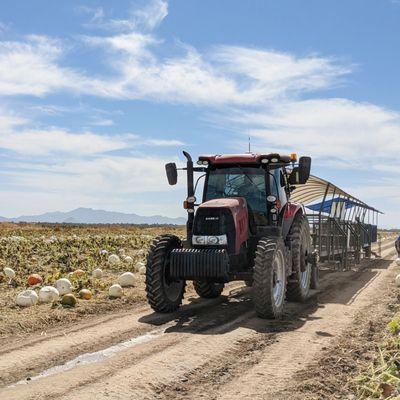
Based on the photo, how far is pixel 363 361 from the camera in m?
6.00

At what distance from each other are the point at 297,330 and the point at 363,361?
68.4 inches

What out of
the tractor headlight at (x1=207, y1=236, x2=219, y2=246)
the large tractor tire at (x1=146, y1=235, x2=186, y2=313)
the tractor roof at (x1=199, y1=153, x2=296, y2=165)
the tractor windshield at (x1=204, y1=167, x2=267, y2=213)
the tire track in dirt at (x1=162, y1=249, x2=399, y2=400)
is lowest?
the tire track in dirt at (x1=162, y1=249, x2=399, y2=400)

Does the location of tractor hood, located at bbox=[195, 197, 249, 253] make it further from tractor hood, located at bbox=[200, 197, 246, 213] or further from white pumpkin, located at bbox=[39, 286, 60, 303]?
white pumpkin, located at bbox=[39, 286, 60, 303]

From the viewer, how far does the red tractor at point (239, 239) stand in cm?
829

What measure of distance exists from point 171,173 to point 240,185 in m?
1.35

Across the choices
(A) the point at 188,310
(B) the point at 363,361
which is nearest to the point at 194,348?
(B) the point at 363,361

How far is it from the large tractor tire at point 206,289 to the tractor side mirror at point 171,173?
7.82ft

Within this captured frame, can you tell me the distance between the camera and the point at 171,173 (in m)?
9.20

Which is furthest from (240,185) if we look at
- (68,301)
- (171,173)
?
(68,301)

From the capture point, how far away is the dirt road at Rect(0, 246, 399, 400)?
5.03 m

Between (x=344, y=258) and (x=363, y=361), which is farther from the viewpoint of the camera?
(x=344, y=258)

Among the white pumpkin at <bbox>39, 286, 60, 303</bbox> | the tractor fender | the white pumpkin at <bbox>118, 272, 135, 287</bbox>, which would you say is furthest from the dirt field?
the white pumpkin at <bbox>118, 272, 135, 287</bbox>

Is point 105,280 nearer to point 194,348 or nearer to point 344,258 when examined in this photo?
point 194,348

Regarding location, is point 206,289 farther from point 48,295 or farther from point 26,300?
point 26,300
